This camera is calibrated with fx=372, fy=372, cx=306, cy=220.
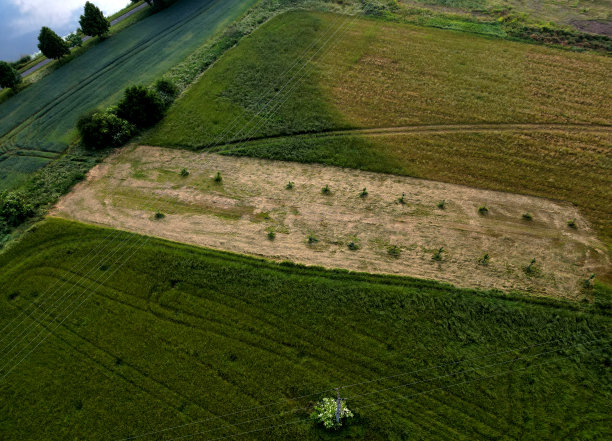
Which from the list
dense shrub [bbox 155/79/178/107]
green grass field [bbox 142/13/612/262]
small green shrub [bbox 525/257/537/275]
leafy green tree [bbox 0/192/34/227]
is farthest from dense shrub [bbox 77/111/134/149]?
small green shrub [bbox 525/257/537/275]

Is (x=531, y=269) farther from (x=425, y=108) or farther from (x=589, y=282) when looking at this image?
(x=425, y=108)

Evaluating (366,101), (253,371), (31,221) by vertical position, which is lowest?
(253,371)

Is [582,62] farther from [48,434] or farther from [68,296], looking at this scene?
[48,434]

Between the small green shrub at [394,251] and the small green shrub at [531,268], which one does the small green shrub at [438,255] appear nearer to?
the small green shrub at [394,251]

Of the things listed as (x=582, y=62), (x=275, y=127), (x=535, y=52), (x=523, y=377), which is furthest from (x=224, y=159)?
(x=582, y=62)

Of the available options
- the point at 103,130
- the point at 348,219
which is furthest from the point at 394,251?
the point at 103,130

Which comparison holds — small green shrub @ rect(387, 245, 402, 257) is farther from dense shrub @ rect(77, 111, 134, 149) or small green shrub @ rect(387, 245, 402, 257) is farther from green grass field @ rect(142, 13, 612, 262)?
dense shrub @ rect(77, 111, 134, 149)

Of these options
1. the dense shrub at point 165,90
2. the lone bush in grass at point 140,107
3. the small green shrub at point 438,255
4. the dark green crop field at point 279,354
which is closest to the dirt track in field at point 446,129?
the lone bush in grass at point 140,107
